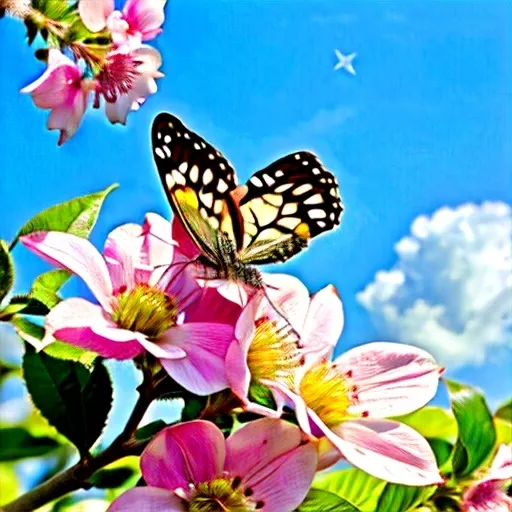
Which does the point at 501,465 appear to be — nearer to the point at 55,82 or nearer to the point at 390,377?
the point at 390,377

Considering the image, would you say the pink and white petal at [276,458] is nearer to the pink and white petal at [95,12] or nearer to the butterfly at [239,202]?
the butterfly at [239,202]

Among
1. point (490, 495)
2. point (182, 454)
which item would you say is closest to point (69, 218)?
point (182, 454)

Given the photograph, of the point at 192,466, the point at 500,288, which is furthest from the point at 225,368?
the point at 500,288

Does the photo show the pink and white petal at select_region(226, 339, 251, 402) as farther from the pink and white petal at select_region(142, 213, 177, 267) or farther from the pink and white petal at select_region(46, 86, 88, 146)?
the pink and white petal at select_region(46, 86, 88, 146)

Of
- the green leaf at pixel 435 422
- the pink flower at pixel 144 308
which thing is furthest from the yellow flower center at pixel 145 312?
the green leaf at pixel 435 422

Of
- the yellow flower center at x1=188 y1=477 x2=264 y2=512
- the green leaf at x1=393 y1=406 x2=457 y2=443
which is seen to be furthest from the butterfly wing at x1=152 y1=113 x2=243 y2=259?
the green leaf at x1=393 y1=406 x2=457 y2=443

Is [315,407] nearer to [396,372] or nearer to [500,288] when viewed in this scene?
[396,372]
